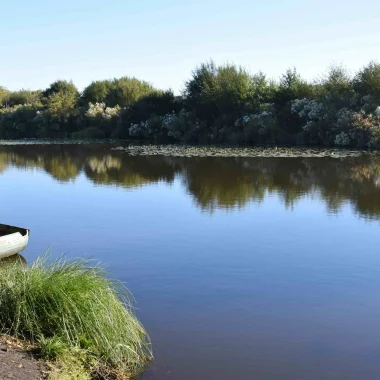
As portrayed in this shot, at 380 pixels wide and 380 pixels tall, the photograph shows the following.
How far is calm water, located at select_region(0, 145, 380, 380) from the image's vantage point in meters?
7.23

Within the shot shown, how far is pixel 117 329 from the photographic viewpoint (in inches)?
270

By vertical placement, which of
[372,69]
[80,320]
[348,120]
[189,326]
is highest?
[372,69]

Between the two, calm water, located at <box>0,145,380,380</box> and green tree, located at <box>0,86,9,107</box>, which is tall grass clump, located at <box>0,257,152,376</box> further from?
green tree, located at <box>0,86,9,107</box>

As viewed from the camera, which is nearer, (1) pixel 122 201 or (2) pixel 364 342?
(2) pixel 364 342

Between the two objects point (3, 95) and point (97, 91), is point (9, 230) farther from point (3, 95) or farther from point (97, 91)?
point (3, 95)

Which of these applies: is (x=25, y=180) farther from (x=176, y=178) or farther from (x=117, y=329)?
(x=117, y=329)

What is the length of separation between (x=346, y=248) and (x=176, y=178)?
14022mm

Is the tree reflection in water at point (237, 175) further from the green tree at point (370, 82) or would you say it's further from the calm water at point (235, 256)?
the green tree at point (370, 82)

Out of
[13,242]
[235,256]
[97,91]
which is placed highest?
[97,91]

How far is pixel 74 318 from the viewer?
666cm

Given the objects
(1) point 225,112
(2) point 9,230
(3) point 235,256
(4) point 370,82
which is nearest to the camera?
(3) point 235,256

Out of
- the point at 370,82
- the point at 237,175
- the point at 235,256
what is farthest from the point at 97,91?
the point at 235,256

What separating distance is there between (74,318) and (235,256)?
5.67m

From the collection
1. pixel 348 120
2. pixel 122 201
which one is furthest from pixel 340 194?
pixel 348 120
